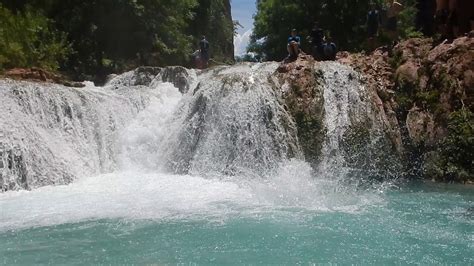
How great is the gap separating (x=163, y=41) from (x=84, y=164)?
37.4 feet

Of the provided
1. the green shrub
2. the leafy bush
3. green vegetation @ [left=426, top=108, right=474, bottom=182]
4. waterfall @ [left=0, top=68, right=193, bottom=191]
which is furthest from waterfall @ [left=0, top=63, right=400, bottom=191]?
the leafy bush

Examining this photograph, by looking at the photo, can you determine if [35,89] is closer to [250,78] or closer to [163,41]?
[250,78]

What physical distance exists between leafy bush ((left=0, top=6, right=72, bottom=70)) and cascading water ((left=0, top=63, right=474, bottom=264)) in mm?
2372

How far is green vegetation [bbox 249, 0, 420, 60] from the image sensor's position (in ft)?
75.0

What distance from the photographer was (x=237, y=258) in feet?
19.5

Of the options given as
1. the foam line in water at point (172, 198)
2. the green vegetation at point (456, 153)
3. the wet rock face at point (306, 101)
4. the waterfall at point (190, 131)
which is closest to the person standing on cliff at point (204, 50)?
the waterfall at point (190, 131)

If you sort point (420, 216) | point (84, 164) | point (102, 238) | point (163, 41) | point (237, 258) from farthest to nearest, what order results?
1. point (163, 41)
2. point (84, 164)
3. point (420, 216)
4. point (102, 238)
5. point (237, 258)

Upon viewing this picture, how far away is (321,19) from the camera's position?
77.5ft

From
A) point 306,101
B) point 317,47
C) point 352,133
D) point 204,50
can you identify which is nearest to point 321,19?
point 204,50

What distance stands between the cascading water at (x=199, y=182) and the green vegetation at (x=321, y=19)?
9034 millimetres

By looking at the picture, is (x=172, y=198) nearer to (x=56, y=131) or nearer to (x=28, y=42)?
(x=56, y=131)

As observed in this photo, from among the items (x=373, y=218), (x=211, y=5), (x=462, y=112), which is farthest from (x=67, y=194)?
(x=211, y=5)

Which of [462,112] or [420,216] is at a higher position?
[462,112]

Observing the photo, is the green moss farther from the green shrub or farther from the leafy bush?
the leafy bush
